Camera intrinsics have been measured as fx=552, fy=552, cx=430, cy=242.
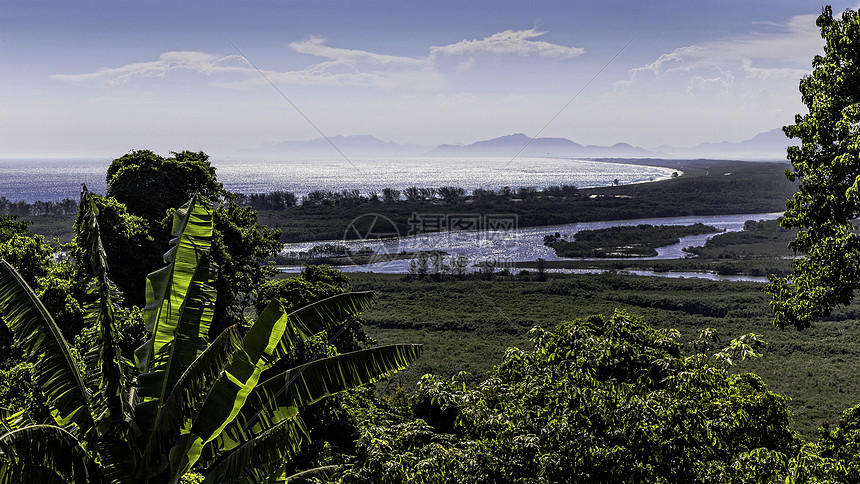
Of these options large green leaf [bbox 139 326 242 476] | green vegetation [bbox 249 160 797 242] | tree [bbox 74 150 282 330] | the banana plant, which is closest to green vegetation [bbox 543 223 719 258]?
green vegetation [bbox 249 160 797 242]

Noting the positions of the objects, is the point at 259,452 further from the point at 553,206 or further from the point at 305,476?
the point at 553,206

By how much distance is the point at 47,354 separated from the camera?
4680mm

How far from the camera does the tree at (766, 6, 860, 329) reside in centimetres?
922

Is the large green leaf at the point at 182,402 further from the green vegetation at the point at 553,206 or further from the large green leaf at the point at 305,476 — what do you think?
the green vegetation at the point at 553,206

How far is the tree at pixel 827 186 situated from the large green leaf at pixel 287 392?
27.8 ft

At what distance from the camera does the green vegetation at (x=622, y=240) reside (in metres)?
74.6

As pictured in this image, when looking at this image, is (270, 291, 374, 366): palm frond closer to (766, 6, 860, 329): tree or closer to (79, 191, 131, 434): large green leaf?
(79, 191, 131, 434): large green leaf

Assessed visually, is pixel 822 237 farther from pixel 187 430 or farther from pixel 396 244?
pixel 396 244

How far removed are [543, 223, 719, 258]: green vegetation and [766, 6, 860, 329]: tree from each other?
209 ft

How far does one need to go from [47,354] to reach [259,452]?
1972mm

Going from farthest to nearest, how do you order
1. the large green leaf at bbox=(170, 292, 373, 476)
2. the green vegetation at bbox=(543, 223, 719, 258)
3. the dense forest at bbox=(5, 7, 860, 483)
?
the green vegetation at bbox=(543, 223, 719, 258), the large green leaf at bbox=(170, 292, 373, 476), the dense forest at bbox=(5, 7, 860, 483)

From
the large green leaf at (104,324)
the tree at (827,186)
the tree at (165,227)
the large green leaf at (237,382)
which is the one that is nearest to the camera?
the large green leaf at (104,324)

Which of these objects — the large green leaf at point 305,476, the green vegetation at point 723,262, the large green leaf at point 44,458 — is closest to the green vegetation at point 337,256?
the green vegetation at point 723,262

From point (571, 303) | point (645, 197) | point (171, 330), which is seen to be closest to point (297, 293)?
point (171, 330)
